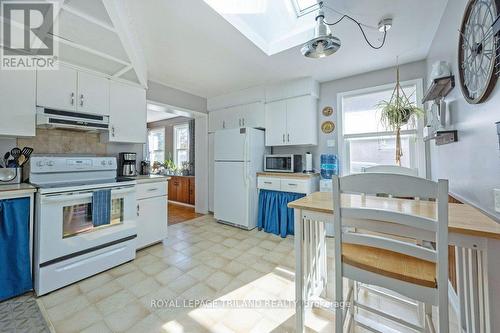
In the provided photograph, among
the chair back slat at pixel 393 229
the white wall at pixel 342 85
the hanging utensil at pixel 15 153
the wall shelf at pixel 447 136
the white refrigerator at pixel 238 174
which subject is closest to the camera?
the chair back slat at pixel 393 229

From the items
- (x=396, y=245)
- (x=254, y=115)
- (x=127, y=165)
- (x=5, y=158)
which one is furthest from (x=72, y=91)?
(x=396, y=245)

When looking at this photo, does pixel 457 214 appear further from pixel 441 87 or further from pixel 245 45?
pixel 245 45

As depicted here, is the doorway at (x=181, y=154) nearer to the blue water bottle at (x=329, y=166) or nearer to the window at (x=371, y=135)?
the blue water bottle at (x=329, y=166)

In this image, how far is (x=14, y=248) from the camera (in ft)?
5.34

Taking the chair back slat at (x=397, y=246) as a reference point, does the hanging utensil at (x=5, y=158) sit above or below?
above

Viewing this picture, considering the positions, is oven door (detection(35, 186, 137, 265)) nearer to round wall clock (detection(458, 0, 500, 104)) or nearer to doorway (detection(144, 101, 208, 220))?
doorway (detection(144, 101, 208, 220))

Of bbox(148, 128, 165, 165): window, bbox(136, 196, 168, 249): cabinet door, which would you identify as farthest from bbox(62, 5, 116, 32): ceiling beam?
bbox(148, 128, 165, 165): window

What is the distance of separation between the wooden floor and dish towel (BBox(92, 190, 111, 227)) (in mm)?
1735

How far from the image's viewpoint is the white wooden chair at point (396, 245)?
2.68 ft

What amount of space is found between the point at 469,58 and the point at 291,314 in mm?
2115

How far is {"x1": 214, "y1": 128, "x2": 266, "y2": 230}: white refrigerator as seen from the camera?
329 cm

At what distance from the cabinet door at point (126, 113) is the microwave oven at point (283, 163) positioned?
1.95 m

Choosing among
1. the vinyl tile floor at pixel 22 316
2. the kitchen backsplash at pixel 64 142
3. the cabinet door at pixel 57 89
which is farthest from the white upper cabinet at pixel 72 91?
the vinyl tile floor at pixel 22 316

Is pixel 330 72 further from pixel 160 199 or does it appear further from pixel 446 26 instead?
pixel 160 199
